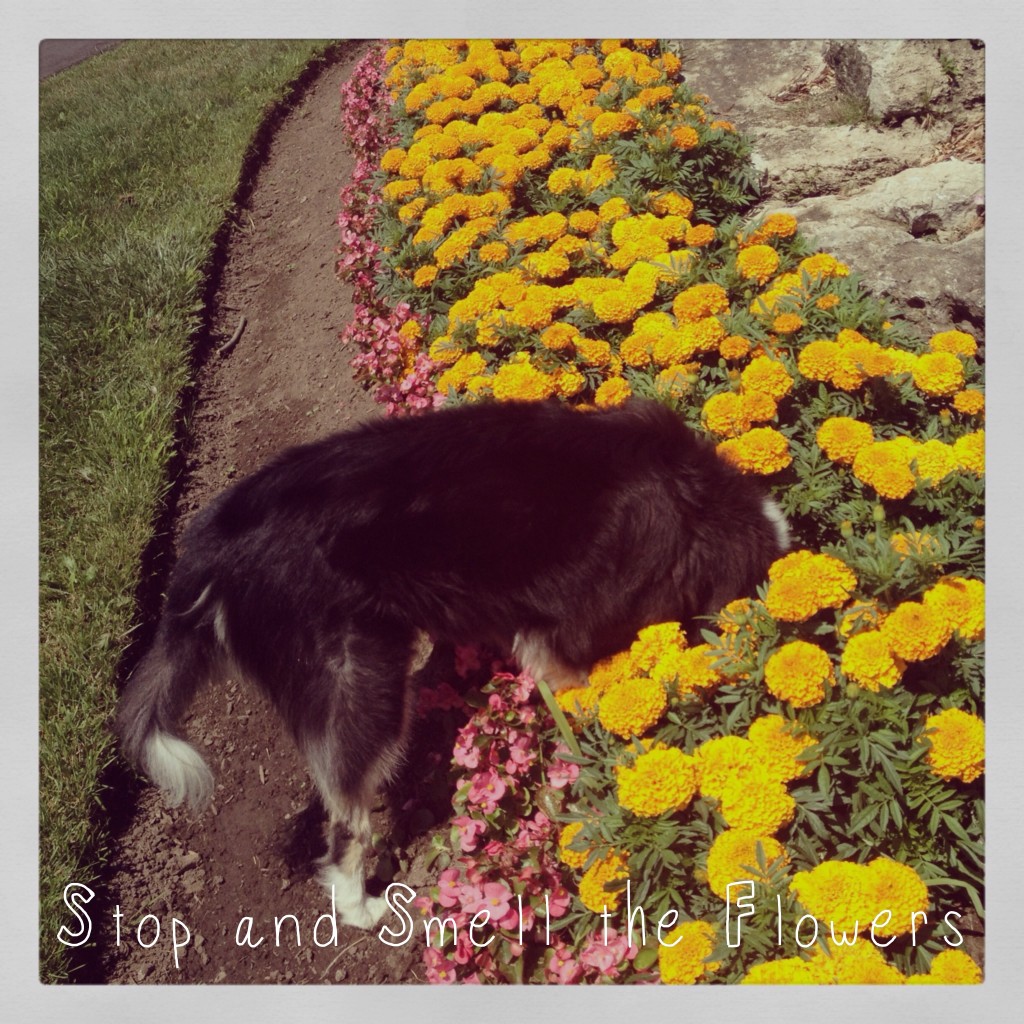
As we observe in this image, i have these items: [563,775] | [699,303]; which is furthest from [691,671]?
[699,303]

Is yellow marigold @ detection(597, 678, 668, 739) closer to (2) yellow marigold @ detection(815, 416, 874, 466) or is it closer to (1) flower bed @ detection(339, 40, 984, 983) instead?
(1) flower bed @ detection(339, 40, 984, 983)

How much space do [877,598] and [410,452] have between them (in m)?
1.25

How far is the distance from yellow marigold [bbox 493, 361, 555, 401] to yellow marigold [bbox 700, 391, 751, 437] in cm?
55

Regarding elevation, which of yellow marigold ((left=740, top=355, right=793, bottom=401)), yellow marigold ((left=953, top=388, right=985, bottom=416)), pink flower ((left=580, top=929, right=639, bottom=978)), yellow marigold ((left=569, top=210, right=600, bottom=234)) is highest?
yellow marigold ((left=569, top=210, right=600, bottom=234))

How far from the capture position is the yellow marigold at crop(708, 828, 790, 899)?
5.58 feet

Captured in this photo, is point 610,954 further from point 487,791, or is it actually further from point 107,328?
point 107,328

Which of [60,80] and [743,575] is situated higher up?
[60,80]

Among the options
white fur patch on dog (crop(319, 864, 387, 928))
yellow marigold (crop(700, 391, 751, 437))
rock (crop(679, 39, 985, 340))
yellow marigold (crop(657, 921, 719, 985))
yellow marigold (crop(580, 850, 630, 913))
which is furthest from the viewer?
rock (crop(679, 39, 985, 340))

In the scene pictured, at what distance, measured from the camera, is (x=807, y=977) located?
165 centimetres

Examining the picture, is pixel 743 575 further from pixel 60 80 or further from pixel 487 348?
pixel 60 80

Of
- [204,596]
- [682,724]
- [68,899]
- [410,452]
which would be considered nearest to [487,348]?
[410,452]

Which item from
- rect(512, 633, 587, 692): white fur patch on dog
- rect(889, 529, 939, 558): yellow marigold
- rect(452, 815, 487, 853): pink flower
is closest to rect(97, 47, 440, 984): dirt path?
rect(452, 815, 487, 853): pink flower

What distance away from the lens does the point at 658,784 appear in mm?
1789

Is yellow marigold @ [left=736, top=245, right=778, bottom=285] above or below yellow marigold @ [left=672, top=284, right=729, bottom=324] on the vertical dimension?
above
